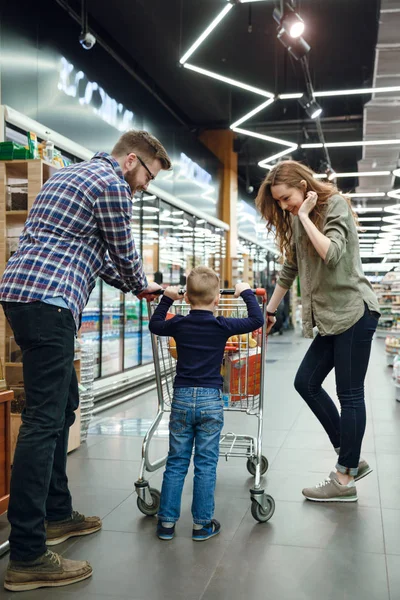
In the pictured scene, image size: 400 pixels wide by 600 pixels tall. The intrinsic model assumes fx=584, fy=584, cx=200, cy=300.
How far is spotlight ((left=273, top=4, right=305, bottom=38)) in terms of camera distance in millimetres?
5648

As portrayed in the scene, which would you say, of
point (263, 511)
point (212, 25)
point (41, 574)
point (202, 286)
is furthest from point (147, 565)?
point (212, 25)

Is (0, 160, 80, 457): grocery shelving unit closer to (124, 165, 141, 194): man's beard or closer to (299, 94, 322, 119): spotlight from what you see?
(124, 165, 141, 194): man's beard

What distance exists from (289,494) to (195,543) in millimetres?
827

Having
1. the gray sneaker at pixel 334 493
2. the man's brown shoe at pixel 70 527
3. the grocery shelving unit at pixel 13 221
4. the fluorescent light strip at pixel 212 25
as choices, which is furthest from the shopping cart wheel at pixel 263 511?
the fluorescent light strip at pixel 212 25

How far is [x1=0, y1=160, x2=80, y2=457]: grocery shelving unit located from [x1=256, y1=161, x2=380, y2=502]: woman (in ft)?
5.17

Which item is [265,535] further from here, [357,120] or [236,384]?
[357,120]

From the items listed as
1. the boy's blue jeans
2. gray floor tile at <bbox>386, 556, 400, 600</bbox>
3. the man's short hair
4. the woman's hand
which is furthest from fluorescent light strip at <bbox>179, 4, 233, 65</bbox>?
gray floor tile at <bbox>386, 556, 400, 600</bbox>

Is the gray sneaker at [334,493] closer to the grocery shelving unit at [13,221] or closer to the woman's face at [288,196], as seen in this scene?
the woman's face at [288,196]

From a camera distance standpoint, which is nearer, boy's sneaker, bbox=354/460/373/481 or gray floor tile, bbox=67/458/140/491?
boy's sneaker, bbox=354/460/373/481

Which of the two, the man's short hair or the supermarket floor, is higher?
the man's short hair

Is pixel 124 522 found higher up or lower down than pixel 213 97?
lower down

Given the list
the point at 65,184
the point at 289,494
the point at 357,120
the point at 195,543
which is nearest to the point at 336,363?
the point at 289,494

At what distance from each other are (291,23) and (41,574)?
534 centimetres

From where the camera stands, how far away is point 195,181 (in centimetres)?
1126
